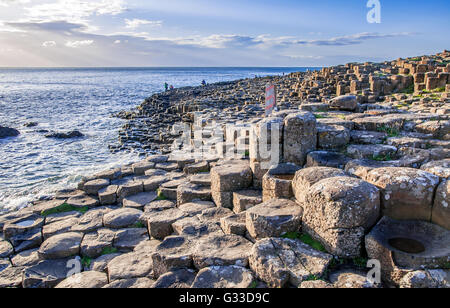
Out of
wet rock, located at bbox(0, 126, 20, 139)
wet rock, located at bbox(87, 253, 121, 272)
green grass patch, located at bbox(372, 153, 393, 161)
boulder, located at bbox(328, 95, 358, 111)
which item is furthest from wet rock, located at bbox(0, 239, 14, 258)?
wet rock, located at bbox(0, 126, 20, 139)

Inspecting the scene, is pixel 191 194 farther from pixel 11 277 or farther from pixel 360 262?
pixel 360 262

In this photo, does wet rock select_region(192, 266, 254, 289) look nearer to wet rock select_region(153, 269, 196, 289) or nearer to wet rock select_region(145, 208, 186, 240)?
wet rock select_region(153, 269, 196, 289)

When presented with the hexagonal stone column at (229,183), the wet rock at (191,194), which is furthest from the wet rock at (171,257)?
the wet rock at (191,194)

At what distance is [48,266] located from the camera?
207 inches

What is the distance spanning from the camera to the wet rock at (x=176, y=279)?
154 inches

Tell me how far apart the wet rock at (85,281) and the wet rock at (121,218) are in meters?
1.51

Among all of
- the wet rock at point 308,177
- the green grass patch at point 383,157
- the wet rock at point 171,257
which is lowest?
the wet rock at point 171,257

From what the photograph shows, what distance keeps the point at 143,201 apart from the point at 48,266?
247 centimetres

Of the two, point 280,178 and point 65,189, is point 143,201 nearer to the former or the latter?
point 65,189

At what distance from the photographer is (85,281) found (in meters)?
4.69

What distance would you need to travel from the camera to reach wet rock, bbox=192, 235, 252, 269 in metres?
4.13

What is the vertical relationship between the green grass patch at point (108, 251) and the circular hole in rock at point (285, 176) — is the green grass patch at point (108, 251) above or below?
below

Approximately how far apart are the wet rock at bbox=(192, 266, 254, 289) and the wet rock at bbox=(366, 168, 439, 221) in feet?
6.55

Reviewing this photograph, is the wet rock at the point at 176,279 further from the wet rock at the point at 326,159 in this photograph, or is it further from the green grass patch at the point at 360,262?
the wet rock at the point at 326,159
